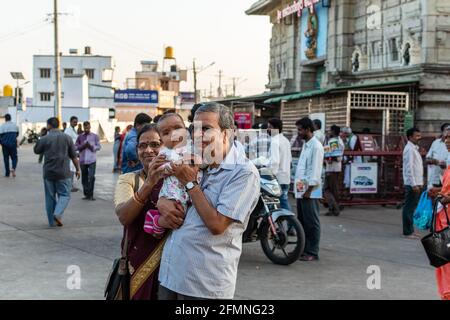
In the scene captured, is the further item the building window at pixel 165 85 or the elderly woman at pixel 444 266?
the building window at pixel 165 85

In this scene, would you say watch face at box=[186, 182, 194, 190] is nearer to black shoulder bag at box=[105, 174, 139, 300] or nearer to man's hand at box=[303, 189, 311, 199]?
black shoulder bag at box=[105, 174, 139, 300]

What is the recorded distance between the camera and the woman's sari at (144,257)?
3.62m

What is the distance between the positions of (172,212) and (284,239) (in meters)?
4.88

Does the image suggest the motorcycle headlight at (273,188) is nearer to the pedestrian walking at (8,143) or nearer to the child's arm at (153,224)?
the child's arm at (153,224)

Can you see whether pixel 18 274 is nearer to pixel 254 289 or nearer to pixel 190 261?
pixel 254 289

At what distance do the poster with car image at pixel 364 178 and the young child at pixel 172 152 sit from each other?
10724 millimetres

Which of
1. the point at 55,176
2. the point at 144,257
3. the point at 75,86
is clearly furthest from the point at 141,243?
the point at 75,86

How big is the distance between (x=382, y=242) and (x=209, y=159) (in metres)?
7.06

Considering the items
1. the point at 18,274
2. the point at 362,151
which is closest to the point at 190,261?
the point at 18,274

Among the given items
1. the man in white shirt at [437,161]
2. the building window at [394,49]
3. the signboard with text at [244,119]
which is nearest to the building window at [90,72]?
the signboard with text at [244,119]

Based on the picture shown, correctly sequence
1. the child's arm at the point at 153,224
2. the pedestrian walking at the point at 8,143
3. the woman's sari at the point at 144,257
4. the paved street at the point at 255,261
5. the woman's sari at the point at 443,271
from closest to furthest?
the child's arm at the point at 153,224
the woman's sari at the point at 144,257
the woman's sari at the point at 443,271
the paved street at the point at 255,261
the pedestrian walking at the point at 8,143

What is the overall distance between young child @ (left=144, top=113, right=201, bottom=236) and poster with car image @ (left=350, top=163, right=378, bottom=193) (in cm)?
1072

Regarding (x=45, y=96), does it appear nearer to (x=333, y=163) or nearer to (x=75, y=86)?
(x=75, y=86)

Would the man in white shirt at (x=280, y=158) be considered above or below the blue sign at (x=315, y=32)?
below
